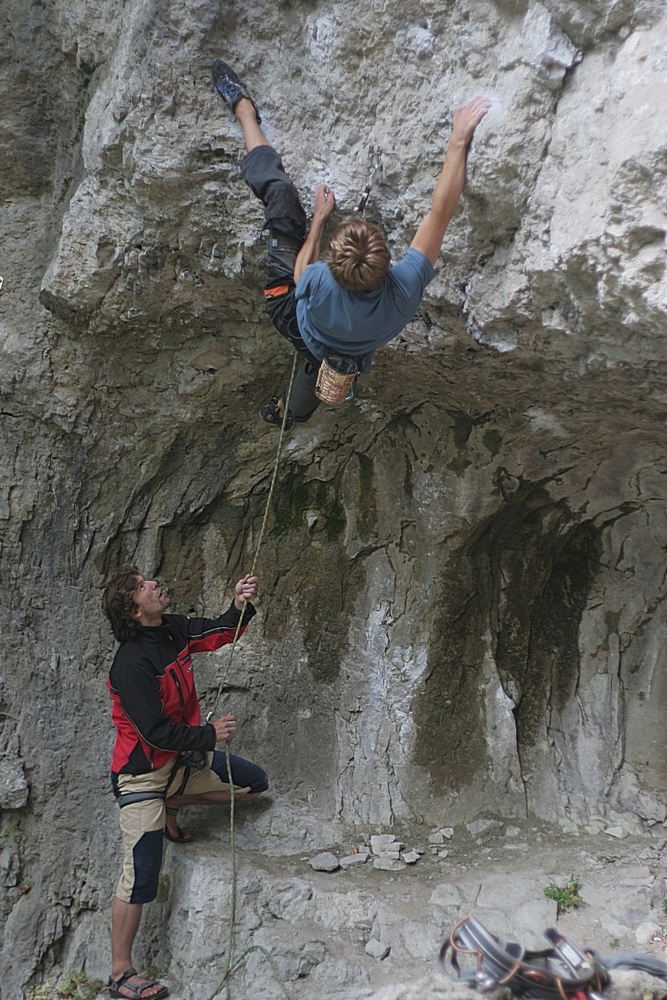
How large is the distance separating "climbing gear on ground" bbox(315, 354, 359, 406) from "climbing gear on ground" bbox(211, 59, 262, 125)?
928mm

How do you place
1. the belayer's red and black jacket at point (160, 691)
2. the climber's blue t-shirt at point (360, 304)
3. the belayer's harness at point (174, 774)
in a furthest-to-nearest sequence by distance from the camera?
the belayer's harness at point (174, 774) → the belayer's red and black jacket at point (160, 691) → the climber's blue t-shirt at point (360, 304)

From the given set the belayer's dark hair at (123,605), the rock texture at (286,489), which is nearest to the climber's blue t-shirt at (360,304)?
the rock texture at (286,489)

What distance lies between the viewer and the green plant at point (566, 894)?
336 centimetres

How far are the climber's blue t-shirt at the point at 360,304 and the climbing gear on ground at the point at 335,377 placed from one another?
0.17ft

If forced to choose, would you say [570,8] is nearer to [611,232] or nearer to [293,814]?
[611,232]

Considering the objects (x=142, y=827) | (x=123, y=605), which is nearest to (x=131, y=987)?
(x=142, y=827)

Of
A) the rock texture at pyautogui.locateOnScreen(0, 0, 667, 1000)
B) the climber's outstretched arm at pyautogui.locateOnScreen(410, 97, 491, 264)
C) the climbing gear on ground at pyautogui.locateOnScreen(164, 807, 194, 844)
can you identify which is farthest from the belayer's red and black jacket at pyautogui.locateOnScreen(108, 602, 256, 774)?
the climber's outstretched arm at pyautogui.locateOnScreen(410, 97, 491, 264)

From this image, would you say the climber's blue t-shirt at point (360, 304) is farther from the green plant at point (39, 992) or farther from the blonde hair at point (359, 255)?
the green plant at point (39, 992)

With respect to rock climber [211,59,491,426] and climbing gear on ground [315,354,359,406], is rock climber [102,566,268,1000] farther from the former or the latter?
rock climber [211,59,491,426]

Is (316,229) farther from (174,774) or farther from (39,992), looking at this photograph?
(39,992)

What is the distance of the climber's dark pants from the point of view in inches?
107

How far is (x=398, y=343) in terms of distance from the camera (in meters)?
3.14

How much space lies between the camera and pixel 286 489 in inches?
164

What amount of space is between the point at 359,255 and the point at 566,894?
2.74 meters
